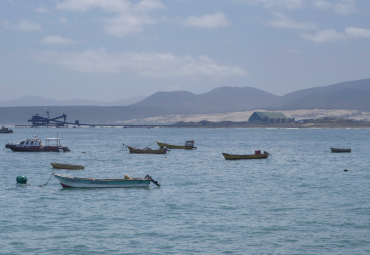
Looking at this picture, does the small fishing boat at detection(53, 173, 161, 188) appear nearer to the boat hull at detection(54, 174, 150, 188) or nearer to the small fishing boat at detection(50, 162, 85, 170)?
the boat hull at detection(54, 174, 150, 188)

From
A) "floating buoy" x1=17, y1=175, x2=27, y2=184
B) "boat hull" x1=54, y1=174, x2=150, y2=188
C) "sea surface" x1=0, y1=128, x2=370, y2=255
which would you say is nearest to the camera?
"sea surface" x1=0, y1=128, x2=370, y2=255

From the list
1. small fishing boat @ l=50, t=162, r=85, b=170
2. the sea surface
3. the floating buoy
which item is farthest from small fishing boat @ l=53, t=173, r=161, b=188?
small fishing boat @ l=50, t=162, r=85, b=170

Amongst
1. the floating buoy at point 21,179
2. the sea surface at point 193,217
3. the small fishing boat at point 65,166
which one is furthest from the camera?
the small fishing boat at point 65,166

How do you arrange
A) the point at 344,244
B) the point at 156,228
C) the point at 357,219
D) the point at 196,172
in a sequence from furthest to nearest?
the point at 196,172 < the point at 357,219 < the point at 156,228 < the point at 344,244

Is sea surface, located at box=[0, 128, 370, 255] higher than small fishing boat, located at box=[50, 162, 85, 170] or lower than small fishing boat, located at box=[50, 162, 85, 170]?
lower

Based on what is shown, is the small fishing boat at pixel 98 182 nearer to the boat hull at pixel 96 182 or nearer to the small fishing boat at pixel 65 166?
the boat hull at pixel 96 182

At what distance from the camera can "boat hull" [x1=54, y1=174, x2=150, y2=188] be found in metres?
43.3

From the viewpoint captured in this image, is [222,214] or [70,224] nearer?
[70,224]

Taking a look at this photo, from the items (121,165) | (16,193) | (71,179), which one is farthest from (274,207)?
(121,165)

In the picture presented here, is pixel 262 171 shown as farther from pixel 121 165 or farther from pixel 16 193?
pixel 16 193

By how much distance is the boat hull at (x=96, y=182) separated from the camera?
43.3 meters

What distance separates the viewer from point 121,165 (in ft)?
237

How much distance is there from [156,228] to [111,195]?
1283 centimetres

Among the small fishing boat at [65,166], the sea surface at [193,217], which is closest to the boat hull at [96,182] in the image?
the sea surface at [193,217]
